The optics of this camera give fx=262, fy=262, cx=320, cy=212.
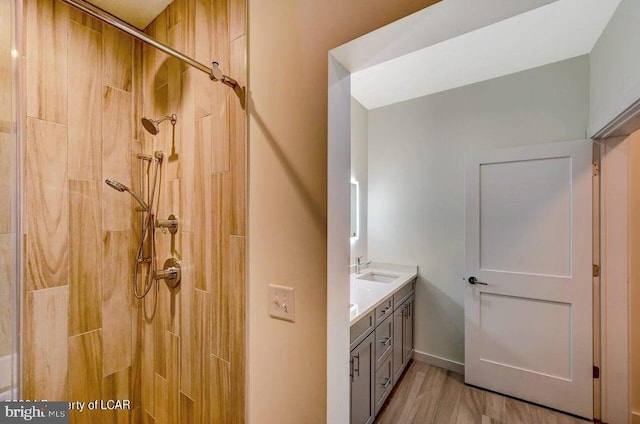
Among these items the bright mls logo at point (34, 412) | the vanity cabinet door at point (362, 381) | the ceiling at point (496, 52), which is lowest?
the vanity cabinet door at point (362, 381)

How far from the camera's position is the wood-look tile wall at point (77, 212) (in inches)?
46.1

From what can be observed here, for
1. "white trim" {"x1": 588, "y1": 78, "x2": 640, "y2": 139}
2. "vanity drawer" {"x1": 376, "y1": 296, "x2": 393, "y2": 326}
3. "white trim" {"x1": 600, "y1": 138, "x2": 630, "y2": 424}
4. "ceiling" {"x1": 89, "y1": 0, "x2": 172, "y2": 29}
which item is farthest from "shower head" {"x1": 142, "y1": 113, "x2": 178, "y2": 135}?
"white trim" {"x1": 600, "y1": 138, "x2": 630, "y2": 424}

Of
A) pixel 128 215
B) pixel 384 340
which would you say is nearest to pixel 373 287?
pixel 384 340

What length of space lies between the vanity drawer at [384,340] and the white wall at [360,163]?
86 centimetres

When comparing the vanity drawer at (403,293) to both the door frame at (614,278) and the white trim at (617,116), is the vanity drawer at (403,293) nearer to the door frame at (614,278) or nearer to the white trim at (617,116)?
the door frame at (614,278)

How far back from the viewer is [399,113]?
286cm

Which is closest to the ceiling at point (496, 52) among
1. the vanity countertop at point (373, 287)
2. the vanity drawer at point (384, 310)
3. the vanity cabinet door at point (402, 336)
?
the vanity countertop at point (373, 287)

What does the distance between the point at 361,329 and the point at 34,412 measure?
1.50 meters

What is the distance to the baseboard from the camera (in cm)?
250

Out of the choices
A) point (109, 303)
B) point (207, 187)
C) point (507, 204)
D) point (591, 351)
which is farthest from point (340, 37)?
point (591, 351)

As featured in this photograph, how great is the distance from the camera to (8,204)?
0.84 m

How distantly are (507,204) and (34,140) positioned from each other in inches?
119

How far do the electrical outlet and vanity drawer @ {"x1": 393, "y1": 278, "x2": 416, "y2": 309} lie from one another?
1.46m

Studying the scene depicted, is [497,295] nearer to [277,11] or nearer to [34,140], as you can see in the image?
[277,11]
